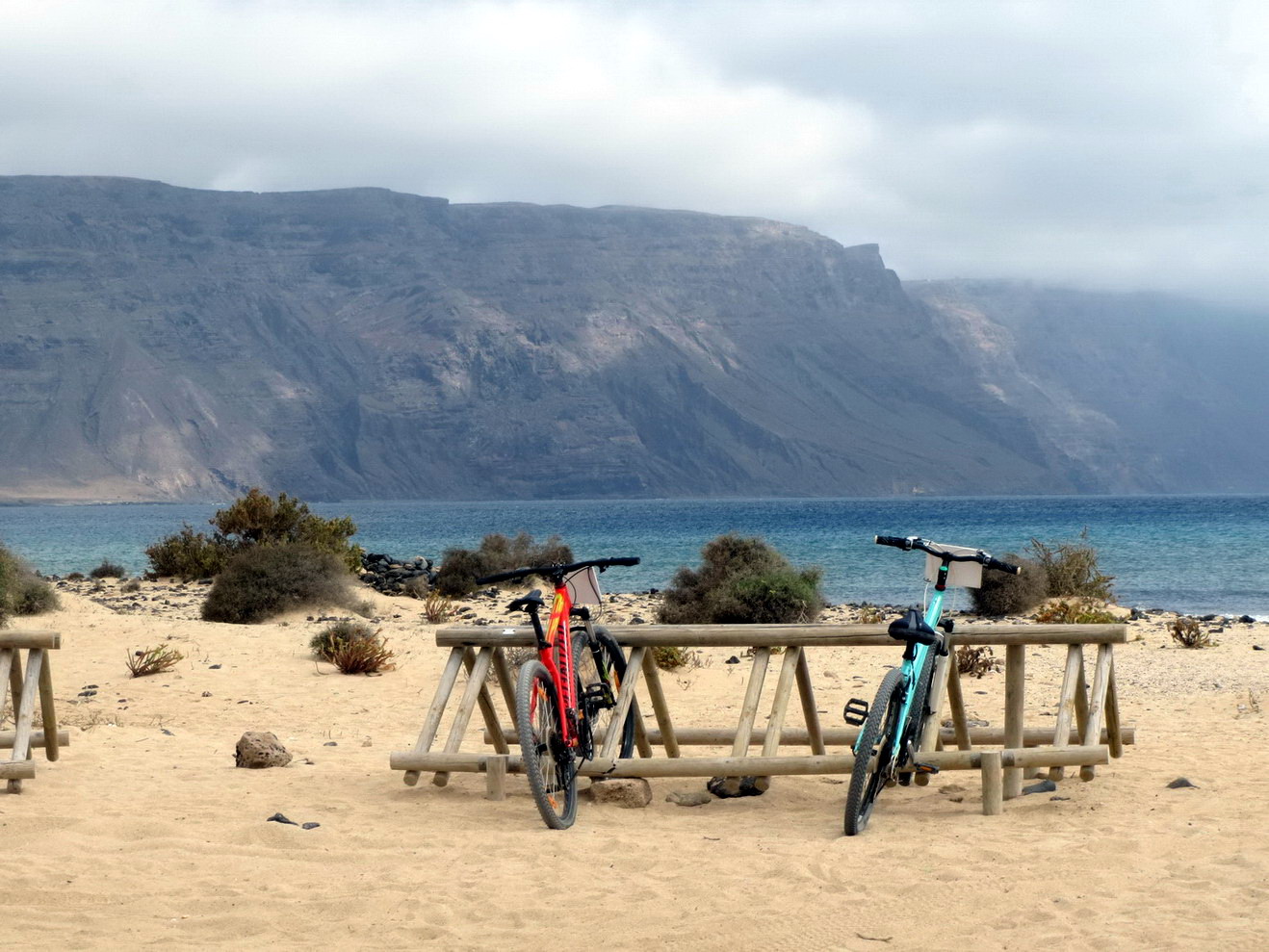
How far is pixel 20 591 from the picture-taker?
18109mm

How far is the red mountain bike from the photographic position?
256 inches

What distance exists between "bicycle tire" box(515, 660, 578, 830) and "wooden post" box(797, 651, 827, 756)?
1.62 metres

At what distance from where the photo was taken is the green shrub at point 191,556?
2648 cm

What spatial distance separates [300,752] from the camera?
9.49 m

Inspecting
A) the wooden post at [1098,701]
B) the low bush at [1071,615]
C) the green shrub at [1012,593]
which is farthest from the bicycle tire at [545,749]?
the green shrub at [1012,593]

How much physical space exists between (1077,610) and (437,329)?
600 feet

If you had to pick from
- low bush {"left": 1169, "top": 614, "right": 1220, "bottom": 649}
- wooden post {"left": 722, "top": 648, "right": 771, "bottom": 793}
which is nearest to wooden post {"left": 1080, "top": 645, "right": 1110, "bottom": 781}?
wooden post {"left": 722, "top": 648, "right": 771, "bottom": 793}

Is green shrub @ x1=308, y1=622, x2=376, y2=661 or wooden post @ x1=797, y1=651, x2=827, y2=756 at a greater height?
wooden post @ x1=797, y1=651, x2=827, y2=756

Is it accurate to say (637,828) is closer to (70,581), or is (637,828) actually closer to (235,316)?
(70,581)

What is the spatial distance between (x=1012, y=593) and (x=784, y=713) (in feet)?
48.9

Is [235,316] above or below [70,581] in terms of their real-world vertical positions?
above

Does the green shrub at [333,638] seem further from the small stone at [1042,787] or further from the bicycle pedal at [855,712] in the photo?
the small stone at [1042,787]

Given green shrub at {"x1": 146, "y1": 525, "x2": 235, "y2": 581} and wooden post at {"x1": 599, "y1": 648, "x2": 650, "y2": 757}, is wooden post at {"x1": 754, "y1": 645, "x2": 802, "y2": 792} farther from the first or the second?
green shrub at {"x1": 146, "y1": 525, "x2": 235, "y2": 581}

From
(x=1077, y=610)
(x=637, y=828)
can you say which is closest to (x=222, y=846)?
(x=637, y=828)
